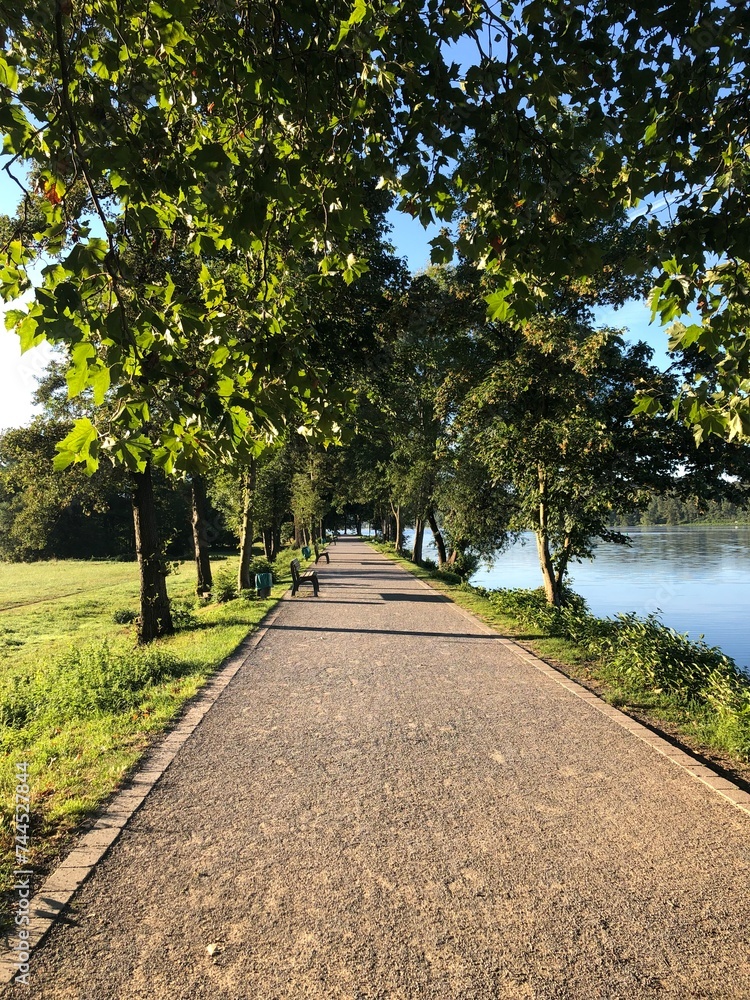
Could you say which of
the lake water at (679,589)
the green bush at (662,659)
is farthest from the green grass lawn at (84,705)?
the lake water at (679,589)

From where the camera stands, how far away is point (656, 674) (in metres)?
7.07

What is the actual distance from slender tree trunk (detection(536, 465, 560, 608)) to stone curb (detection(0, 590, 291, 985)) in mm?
7369

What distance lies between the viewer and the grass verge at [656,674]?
5371 millimetres

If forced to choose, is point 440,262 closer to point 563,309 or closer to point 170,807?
point 170,807

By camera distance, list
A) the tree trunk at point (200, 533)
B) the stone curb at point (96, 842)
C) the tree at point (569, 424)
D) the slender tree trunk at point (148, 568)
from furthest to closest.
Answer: the tree trunk at point (200, 533) → the slender tree trunk at point (148, 568) → the tree at point (569, 424) → the stone curb at point (96, 842)

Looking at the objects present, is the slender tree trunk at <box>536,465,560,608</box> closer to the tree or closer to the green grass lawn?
the tree

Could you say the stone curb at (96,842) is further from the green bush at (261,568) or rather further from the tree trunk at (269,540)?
the tree trunk at (269,540)

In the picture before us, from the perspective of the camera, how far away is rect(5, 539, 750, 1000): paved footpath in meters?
2.61

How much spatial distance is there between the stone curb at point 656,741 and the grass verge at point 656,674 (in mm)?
136

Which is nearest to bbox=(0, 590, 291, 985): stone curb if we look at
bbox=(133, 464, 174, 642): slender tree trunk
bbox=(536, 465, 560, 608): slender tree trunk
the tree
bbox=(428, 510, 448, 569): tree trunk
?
bbox=(133, 464, 174, 642): slender tree trunk

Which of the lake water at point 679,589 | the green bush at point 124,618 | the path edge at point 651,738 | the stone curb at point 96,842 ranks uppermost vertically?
the stone curb at point 96,842

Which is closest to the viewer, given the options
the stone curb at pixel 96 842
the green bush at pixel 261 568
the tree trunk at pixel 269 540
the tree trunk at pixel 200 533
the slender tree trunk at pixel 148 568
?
the stone curb at pixel 96 842

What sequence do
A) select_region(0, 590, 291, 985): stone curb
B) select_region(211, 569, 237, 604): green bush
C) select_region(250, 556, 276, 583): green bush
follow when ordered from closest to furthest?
select_region(0, 590, 291, 985): stone curb, select_region(211, 569, 237, 604): green bush, select_region(250, 556, 276, 583): green bush

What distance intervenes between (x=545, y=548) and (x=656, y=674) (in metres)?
5.66
